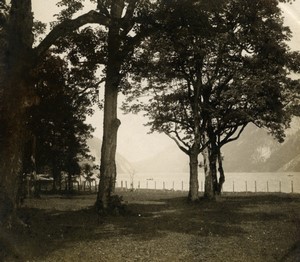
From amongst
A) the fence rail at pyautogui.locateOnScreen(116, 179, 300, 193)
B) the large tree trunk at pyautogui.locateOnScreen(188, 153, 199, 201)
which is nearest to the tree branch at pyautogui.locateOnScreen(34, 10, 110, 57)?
the large tree trunk at pyautogui.locateOnScreen(188, 153, 199, 201)

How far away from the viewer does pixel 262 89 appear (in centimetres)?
3077

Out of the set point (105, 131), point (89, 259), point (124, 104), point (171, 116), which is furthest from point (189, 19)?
point (124, 104)

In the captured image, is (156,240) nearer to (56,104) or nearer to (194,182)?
(194,182)

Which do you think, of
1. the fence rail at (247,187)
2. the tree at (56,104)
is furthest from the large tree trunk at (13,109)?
the fence rail at (247,187)

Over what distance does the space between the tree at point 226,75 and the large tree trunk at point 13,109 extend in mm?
14254

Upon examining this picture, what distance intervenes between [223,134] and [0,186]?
1154 inches

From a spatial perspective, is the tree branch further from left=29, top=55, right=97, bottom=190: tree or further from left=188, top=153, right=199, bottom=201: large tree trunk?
left=188, top=153, right=199, bottom=201: large tree trunk

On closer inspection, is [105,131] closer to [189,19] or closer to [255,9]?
[189,19]

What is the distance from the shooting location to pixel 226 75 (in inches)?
1315

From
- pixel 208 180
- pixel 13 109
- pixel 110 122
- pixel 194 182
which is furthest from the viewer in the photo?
pixel 208 180

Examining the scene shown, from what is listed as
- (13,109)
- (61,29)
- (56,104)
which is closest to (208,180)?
(56,104)

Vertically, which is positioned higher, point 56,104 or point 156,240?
point 56,104

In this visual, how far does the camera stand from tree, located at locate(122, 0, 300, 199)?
29109mm

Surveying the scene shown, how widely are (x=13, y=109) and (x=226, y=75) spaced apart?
24.1 metres
